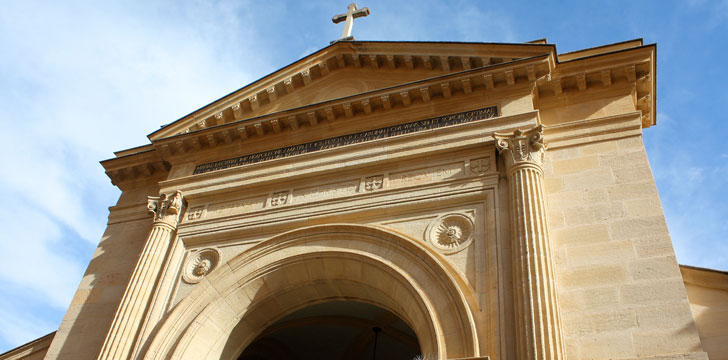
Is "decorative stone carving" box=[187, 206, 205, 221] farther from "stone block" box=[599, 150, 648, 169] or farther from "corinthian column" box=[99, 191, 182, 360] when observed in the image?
"stone block" box=[599, 150, 648, 169]

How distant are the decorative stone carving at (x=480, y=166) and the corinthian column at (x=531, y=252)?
1.11 feet

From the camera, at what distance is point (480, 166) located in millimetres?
11086

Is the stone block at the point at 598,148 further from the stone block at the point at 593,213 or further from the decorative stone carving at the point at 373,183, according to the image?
the decorative stone carving at the point at 373,183

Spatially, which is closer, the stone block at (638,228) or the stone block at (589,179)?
the stone block at (638,228)

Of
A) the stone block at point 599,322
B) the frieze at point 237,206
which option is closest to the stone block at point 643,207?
the stone block at point 599,322

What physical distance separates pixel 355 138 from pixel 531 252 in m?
4.93

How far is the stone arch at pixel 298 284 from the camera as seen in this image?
10.2 meters

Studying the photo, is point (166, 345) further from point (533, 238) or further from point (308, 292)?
point (533, 238)

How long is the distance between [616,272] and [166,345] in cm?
746

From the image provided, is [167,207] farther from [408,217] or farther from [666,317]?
[666,317]

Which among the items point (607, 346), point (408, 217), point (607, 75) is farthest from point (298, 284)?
point (607, 75)

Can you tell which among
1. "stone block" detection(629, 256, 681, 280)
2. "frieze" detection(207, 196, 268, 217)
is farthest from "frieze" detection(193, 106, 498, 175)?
"stone block" detection(629, 256, 681, 280)

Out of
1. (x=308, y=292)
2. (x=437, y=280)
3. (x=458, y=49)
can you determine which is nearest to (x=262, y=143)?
(x=308, y=292)

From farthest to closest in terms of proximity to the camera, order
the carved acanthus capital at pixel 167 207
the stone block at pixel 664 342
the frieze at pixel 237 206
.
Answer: the carved acanthus capital at pixel 167 207 < the frieze at pixel 237 206 < the stone block at pixel 664 342
